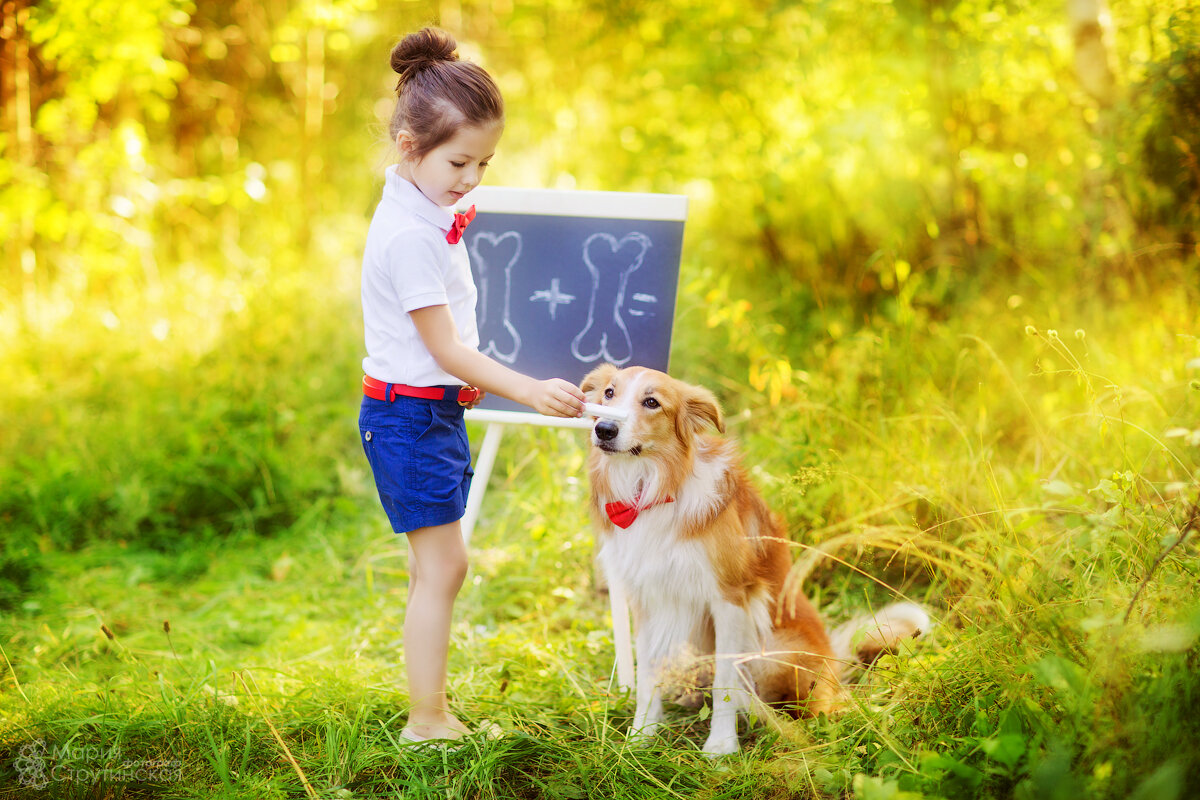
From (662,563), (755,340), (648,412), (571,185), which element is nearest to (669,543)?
(662,563)

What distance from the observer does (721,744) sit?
2.28 metres

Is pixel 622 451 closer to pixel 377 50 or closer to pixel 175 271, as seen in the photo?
pixel 175 271

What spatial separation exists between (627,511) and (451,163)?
1080 mm

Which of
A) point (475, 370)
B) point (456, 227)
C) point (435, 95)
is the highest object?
point (435, 95)

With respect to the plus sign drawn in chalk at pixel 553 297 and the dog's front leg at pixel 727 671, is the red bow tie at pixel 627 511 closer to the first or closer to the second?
the dog's front leg at pixel 727 671

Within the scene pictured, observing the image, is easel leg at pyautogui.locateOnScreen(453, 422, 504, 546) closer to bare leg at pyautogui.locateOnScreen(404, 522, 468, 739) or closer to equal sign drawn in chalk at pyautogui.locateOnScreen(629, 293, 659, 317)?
bare leg at pyautogui.locateOnScreen(404, 522, 468, 739)

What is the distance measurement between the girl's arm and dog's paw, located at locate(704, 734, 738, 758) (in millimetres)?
1039

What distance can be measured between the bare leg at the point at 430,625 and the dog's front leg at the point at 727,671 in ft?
2.40

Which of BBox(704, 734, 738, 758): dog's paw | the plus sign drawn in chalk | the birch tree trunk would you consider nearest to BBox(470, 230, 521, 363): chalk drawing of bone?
the plus sign drawn in chalk

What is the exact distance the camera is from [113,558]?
355 cm

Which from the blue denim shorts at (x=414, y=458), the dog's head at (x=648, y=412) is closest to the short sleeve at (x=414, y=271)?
the blue denim shorts at (x=414, y=458)

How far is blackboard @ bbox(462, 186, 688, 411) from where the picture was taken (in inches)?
104

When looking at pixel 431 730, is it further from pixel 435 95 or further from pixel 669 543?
pixel 435 95

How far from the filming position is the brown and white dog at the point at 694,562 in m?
2.30
